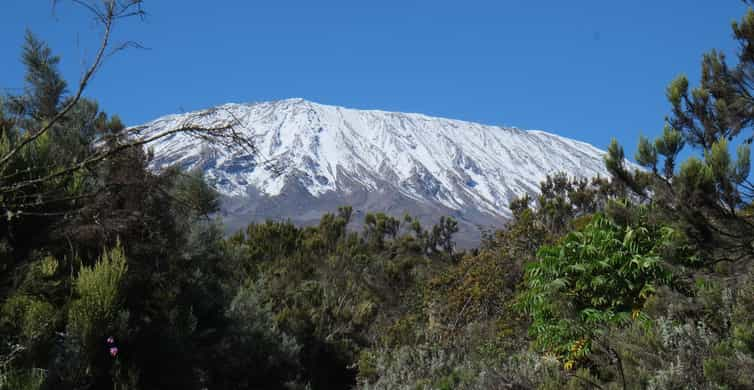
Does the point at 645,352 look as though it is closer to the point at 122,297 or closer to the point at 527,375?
the point at 527,375

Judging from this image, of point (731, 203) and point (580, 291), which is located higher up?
point (731, 203)

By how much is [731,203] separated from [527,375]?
2485 mm

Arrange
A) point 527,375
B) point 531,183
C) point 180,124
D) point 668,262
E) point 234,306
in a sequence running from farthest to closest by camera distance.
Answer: point 531,183, point 234,306, point 527,375, point 668,262, point 180,124

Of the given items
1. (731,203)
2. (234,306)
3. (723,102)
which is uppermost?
(723,102)

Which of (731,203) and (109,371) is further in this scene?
(109,371)

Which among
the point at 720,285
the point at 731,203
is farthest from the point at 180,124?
the point at 720,285

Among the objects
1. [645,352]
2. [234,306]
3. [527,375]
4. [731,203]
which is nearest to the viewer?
[731,203]

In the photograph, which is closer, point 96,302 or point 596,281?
point 96,302

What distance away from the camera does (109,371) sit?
5.30 meters

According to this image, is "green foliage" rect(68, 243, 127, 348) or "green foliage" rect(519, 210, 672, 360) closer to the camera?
"green foliage" rect(68, 243, 127, 348)

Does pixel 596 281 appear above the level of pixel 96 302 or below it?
above

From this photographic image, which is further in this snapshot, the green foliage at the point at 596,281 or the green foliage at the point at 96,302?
the green foliage at the point at 596,281

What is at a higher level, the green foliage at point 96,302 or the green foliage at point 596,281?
the green foliage at point 596,281

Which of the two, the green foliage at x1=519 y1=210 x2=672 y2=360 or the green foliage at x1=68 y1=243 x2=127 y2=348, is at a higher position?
the green foliage at x1=519 y1=210 x2=672 y2=360
